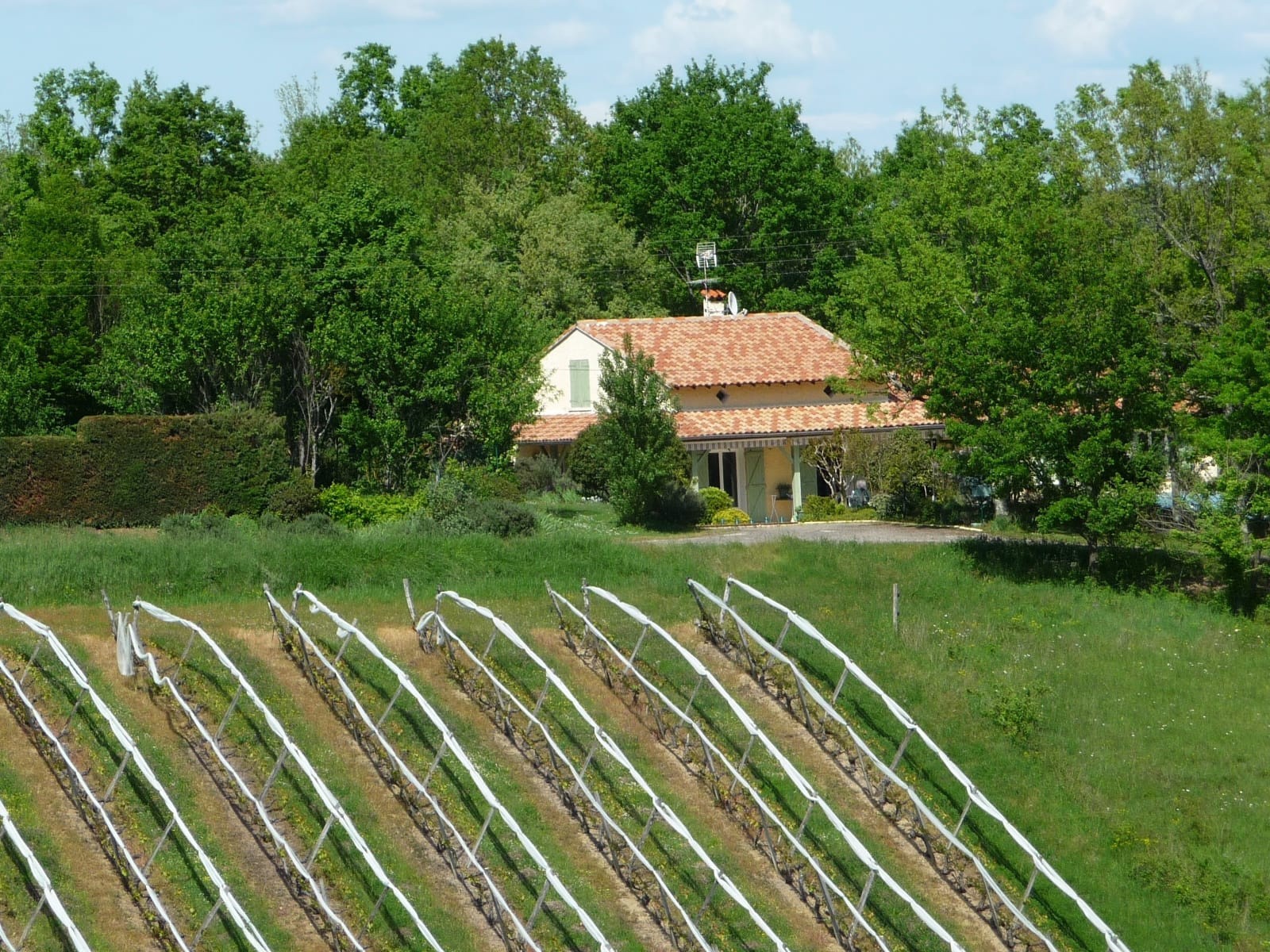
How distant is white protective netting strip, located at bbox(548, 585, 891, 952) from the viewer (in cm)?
1878

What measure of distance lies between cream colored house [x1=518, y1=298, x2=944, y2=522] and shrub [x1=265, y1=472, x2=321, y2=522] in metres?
9.97

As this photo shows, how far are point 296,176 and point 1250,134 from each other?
38.0 meters

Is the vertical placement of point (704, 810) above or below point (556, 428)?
below

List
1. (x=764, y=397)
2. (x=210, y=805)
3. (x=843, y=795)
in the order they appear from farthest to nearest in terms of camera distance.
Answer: (x=764, y=397) < (x=843, y=795) < (x=210, y=805)

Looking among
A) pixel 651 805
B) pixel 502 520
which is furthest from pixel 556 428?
pixel 651 805

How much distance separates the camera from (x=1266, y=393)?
30828mm

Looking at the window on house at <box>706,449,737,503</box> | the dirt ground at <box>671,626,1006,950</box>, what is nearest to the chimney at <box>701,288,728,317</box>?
the window on house at <box>706,449,737,503</box>

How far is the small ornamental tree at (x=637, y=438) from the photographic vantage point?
3753cm

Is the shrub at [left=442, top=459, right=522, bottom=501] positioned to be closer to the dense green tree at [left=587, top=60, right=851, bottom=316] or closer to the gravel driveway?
the gravel driveway

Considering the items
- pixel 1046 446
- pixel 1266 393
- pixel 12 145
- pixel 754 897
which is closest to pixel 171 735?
pixel 754 897

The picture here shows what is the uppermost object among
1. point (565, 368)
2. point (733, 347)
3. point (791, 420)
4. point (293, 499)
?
point (733, 347)

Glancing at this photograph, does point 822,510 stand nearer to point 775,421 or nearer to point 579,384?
point 775,421

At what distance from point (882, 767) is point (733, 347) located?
27873 mm

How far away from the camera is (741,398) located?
152ft
